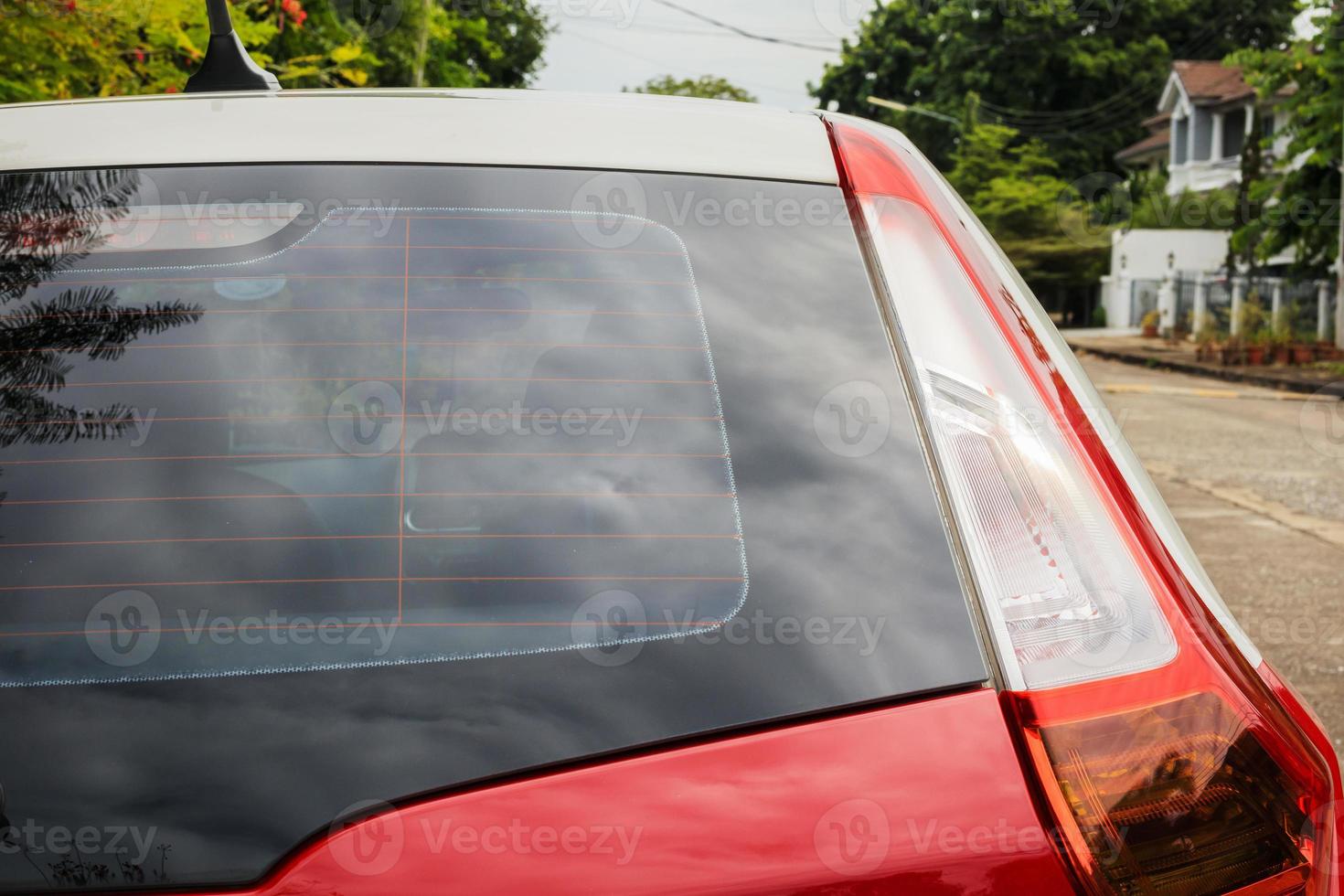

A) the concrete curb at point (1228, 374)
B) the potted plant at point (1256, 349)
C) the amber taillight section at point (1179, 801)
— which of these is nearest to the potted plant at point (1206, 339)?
the concrete curb at point (1228, 374)

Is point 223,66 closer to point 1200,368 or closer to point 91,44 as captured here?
point 91,44

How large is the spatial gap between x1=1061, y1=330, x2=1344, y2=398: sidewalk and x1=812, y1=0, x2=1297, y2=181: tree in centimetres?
2539

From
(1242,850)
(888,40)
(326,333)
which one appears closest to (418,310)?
(326,333)

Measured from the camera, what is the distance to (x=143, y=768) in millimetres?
1111

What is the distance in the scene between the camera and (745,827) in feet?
3.59

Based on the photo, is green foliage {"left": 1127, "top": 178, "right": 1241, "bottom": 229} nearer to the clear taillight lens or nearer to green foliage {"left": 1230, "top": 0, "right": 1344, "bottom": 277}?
green foliage {"left": 1230, "top": 0, "right": 1344, "bottom": 277}

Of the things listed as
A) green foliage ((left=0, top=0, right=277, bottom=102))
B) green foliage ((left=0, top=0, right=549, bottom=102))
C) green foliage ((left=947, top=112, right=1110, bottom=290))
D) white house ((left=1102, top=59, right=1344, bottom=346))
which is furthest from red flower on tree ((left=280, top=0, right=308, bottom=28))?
green foliage ((left=947, top=112, right=1110, bottom=290))

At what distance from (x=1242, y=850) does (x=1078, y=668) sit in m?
0.21

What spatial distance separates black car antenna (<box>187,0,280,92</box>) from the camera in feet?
6.97

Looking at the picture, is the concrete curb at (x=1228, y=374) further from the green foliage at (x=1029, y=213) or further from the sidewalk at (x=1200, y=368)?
the green foliage at (x=1029, y=213)

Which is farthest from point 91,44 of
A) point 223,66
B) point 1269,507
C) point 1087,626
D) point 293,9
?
point 1269,507

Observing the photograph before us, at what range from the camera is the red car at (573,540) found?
110 centimetres

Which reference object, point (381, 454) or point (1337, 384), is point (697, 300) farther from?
point (1337, 384)

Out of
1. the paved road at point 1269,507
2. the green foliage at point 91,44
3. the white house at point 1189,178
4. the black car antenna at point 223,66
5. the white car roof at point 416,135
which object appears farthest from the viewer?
the white house at point 1189,178
